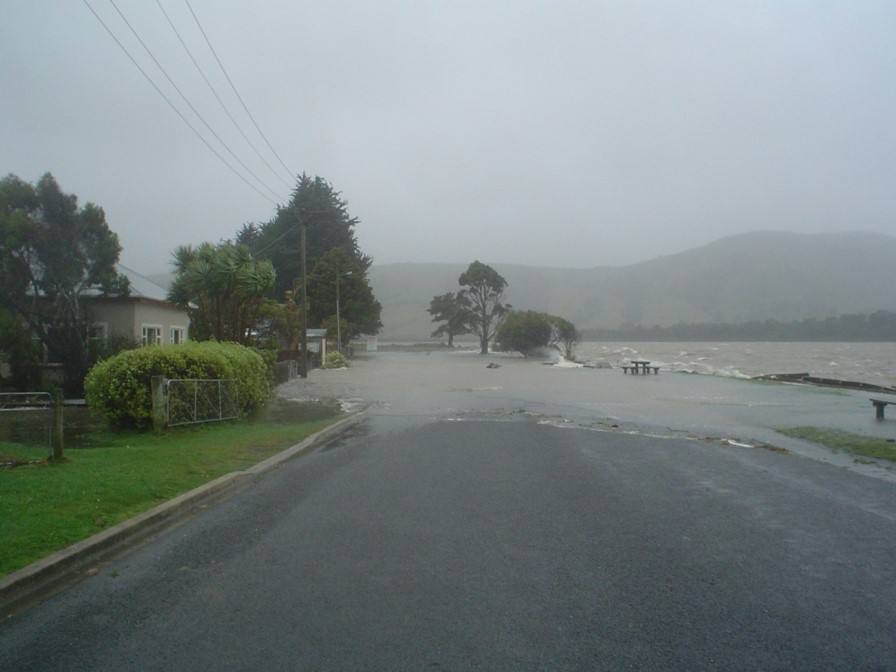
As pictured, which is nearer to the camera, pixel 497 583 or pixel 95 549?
pixel 497 583

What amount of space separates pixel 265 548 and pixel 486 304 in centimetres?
7915

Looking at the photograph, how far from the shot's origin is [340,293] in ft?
229

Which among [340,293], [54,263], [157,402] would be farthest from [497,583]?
[340,293]

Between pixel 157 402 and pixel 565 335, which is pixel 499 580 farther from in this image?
pixel 565 335

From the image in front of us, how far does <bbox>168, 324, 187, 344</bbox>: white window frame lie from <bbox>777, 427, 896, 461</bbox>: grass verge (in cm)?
2207

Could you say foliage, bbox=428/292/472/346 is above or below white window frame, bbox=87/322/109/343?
above

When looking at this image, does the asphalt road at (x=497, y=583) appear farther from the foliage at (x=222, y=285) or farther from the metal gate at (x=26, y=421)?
the foliage at (x=222, y=285)

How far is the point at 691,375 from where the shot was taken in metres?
47.9

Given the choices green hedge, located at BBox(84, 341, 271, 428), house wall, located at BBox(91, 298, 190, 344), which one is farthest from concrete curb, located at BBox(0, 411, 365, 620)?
house wall, located at BBox(91, 298, 190, 344)

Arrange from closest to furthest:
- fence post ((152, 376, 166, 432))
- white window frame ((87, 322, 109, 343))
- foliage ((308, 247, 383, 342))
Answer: fence post ((152, 376, 166, 432)) < white window frame ((87, 322, 109, 343)) < foliage ((308, 247, 383, 342))

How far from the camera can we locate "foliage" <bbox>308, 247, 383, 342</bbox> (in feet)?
224

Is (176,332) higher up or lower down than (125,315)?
lower down

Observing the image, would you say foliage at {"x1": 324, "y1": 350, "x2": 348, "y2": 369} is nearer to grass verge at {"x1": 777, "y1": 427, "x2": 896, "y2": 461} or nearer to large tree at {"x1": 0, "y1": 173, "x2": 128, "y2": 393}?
large tree at {"x1": 0, "y1": 173, "x2": 128, "y2": 393}

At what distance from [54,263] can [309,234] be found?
183 feet
